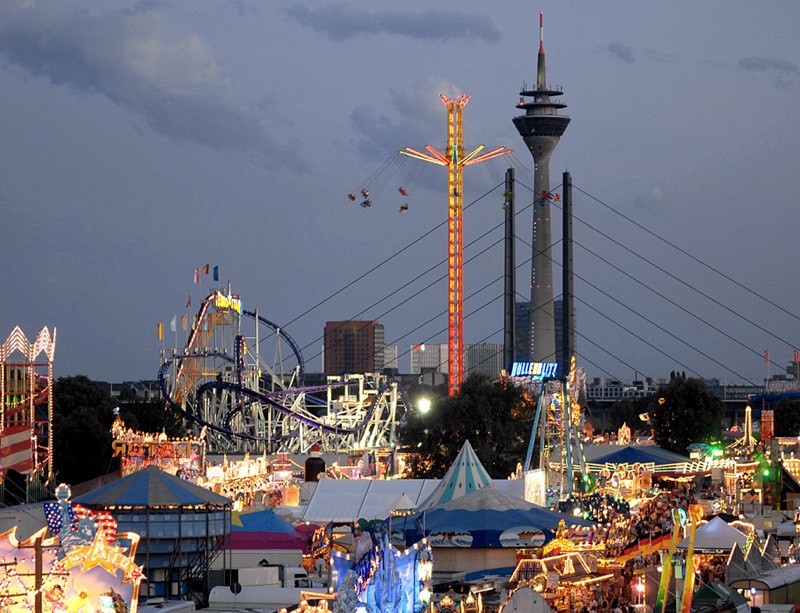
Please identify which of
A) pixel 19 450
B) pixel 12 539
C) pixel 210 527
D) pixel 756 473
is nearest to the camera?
pixel 12 539

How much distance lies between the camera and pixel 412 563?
25.9 metres

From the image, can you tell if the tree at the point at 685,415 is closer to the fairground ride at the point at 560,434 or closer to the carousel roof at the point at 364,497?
the fairground ride at the point at 560,434

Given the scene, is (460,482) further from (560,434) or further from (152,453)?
(152,453)

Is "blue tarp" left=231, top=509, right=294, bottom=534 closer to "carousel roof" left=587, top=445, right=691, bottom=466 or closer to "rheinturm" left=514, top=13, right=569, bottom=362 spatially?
"carousel roof" left=587, top=445, right=691, bottom=466

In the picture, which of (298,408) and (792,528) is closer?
(792,528)

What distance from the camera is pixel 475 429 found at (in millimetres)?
78188

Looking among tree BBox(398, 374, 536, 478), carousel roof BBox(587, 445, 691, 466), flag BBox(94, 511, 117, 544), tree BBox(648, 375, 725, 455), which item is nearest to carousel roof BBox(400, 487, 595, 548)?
flag BBox(94, 511, 117, 544)

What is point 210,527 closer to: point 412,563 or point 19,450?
point 412,563

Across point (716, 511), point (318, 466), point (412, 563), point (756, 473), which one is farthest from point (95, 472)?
point (412, 563)

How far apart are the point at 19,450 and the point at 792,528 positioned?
2065cm

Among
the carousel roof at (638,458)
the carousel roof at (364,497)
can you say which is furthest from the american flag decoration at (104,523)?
the carousel roof at (638,458)

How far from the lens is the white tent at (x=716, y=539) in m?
35.0

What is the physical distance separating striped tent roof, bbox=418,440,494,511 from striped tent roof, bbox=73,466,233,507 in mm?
15500

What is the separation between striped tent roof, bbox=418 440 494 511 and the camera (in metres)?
45.6
